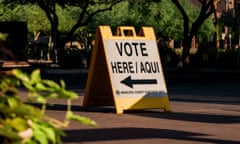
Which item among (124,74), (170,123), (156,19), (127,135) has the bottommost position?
(156,19)

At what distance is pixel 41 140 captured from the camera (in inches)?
142

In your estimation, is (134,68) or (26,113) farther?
(134,68)

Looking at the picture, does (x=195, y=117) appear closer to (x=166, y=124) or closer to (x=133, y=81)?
(x=166, y=124)

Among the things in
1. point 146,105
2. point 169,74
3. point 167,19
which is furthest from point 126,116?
point 167,19

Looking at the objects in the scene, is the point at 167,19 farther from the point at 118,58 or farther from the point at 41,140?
the point at 41,140

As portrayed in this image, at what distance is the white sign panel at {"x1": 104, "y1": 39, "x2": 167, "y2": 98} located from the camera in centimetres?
1573

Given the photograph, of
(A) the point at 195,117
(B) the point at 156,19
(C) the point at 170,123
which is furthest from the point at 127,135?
(B) the point at 156,19

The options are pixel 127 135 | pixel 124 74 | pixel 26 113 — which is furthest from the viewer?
pixel 124 74

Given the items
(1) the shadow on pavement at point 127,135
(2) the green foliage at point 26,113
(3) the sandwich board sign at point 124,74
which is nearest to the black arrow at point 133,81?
(3) the sandwich board sign at point 124,74

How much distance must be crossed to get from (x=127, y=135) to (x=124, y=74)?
14.0ft

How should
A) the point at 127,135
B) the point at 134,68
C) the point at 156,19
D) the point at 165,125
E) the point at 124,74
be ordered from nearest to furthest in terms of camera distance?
the point at 127,135, the point at 165,125, the point at 124,74, the point at 134,68, the point at 156,19

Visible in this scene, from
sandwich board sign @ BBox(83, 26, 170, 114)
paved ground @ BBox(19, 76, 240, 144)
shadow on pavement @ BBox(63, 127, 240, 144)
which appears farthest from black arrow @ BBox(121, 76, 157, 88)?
shadow on pavement @ BBox(63, 127, 240, 144)

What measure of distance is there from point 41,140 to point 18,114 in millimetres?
196

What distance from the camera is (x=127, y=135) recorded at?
38.4ft
